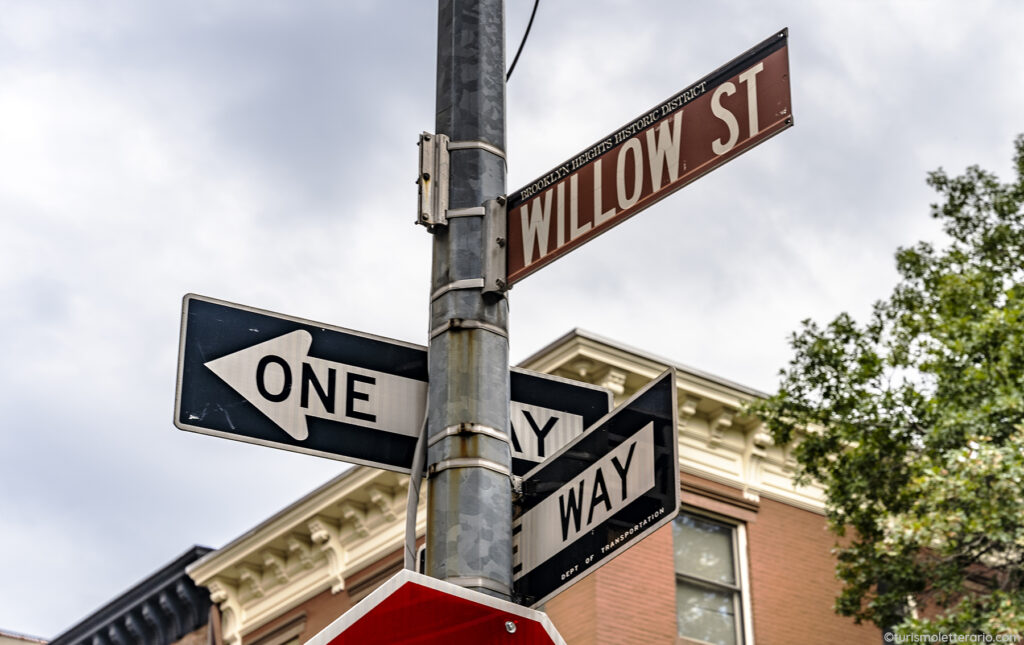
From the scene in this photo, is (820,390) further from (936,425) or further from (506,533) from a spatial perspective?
(506,533)

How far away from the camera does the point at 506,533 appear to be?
410 cm

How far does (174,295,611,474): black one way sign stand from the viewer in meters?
4.35

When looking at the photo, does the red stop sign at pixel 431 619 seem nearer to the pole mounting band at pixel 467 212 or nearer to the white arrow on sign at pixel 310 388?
the white arrow on sign at pixel 310 388

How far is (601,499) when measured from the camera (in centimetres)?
411

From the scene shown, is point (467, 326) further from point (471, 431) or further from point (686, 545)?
point (686, 545)

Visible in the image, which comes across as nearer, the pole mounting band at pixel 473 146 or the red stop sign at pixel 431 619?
the red stop sign at pixel 431 619

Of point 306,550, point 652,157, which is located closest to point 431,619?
point 652,157

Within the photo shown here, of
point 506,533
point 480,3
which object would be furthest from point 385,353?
point 480,3

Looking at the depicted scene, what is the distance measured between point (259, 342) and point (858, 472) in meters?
13.9

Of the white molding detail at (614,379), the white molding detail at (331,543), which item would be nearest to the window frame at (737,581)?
the white molding detail at (614,379)

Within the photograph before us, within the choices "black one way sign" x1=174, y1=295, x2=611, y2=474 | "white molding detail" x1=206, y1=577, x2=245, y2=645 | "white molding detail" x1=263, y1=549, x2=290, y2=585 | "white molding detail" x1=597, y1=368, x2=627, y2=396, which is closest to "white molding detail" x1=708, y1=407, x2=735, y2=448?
"white molding detail" x1=597, y1=368, x2=627, y2=396

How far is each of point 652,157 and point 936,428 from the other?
41.9 feet

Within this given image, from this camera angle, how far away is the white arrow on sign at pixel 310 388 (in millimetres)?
4402

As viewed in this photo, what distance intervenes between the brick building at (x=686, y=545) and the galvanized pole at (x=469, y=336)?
13245mm
